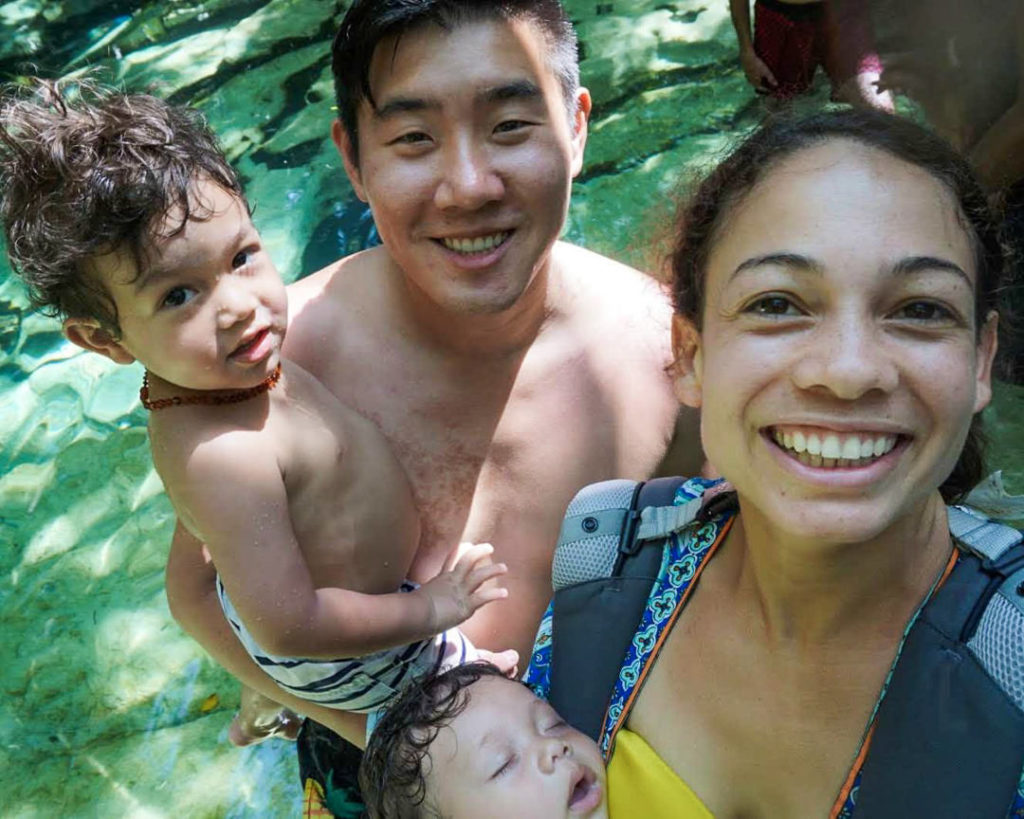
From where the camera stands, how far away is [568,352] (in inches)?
105

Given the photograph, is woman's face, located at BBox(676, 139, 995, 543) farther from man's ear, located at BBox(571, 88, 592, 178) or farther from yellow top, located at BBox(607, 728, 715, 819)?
man's ear, located at BBox(571, 88, 592, 178)

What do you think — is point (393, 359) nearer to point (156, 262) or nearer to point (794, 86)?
point (156, 262)

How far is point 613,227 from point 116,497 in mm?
2359

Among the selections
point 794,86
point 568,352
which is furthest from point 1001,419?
point 568,352

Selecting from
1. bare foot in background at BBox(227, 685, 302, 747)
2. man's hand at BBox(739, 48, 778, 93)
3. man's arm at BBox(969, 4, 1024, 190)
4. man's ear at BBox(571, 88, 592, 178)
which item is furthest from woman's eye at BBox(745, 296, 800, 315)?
man's hand at BBox(739, 48, 778, 93)

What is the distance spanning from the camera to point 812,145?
1585 mm

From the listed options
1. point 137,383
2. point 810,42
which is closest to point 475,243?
point 810,42

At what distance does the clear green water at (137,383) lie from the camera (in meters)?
3.40

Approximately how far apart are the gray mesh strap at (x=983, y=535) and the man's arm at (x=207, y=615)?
1.54m

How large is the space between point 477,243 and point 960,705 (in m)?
1.30

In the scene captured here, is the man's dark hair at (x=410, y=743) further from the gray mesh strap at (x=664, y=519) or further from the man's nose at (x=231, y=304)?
the man's nose at (x=231, y=304)

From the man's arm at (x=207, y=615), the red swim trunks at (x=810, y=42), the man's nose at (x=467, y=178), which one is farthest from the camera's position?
the red swim trunks at (x=810, y=42)

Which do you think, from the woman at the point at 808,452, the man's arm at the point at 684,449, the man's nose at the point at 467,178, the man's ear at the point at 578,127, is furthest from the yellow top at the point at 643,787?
the man's ear at the point at 578,127

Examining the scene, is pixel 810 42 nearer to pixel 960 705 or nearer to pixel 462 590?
pixel 462 590
